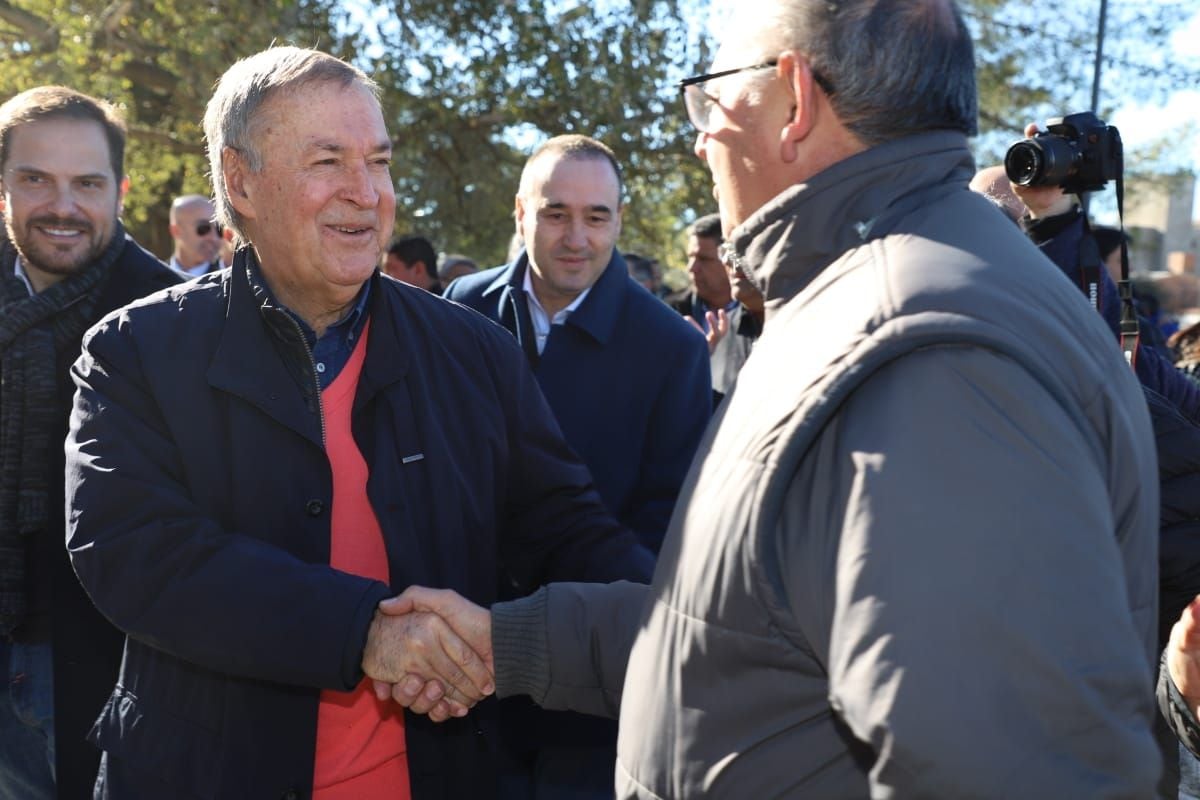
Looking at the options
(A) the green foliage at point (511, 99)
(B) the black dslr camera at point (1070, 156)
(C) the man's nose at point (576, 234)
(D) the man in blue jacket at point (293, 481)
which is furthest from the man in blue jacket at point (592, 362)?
(A) the green foliage at point (511, 99)

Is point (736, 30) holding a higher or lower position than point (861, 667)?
higher

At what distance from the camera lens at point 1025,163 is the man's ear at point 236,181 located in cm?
216

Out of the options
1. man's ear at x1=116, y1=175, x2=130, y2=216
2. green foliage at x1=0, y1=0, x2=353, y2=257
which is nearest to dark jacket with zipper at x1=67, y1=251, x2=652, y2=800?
man's ear at x1=116, y1=175, x2=130, y2=216

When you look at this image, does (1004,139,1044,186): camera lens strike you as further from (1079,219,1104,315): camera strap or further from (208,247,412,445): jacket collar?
(208,247,412,445): jacket collar

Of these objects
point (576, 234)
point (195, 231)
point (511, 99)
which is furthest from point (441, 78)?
point (576, 234)

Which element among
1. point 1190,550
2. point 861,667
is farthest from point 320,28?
point 861,667

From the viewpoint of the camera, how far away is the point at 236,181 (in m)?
2.67

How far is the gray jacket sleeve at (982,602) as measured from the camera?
125cm

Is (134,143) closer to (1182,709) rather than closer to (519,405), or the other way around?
(519,405)

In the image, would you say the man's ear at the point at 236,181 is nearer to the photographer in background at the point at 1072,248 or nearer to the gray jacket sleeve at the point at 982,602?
the gray jacket sleeve at the point at 982,602

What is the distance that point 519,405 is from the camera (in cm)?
285

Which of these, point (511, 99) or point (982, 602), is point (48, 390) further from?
point (511, 99)

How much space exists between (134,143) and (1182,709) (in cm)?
1329

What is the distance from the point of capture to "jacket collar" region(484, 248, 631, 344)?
4.22 metres
